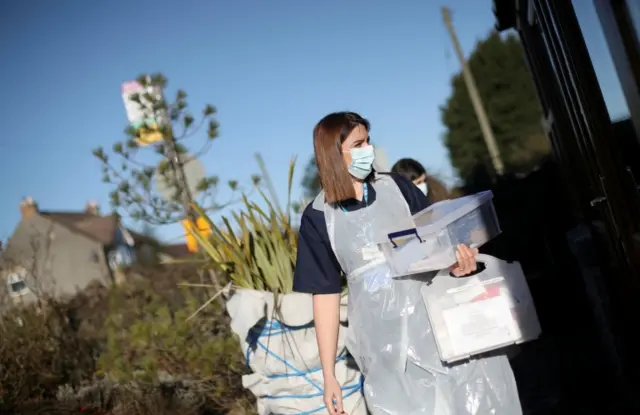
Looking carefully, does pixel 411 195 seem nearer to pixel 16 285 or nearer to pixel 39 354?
pixel 39 354

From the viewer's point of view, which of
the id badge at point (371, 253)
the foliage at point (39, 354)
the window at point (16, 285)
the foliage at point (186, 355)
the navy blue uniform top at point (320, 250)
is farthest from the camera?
the window at point (16, 285)

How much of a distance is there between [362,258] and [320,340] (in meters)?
0.35

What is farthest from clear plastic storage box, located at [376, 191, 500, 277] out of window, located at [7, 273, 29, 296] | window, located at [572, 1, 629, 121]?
window, located at [7, 273, 29, 296]

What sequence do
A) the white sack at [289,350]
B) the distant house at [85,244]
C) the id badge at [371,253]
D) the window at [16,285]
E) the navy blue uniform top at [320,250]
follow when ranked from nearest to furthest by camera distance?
the id badge at [371,253] < the navy blue uniform top at [320,250] < the white sack at [289,350] < the window at [16,285] < the distant house at [85,244]

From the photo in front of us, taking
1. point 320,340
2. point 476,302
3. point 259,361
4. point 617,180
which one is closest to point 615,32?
point 617,180

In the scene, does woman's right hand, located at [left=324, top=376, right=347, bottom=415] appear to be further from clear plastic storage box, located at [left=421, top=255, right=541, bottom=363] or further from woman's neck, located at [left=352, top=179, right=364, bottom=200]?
woman's neck, located at [left=352, top=179, right=364, bottom=200]

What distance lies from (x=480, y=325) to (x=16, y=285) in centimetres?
804

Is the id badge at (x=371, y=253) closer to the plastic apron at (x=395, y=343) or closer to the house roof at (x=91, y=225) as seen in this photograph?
the plastic apron at (x=395, y=343)

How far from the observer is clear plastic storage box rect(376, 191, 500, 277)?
7.21 feet

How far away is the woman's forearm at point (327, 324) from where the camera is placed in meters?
2.41

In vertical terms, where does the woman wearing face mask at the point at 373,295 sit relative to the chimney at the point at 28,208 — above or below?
below

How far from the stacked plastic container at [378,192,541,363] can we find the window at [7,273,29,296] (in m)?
7.25

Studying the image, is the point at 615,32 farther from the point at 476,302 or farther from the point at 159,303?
the point at 159,303

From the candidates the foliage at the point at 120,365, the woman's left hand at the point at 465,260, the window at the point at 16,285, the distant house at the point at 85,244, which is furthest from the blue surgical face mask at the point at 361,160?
the distant house at the point at 85,244
